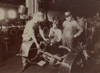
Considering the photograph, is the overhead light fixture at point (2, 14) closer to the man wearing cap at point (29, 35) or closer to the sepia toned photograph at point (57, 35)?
the sepia toned photograph at point (57, 35)

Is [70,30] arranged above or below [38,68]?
above

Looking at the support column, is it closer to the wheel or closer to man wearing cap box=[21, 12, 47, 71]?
man wearing cap box=[21, 12, 47, 71]

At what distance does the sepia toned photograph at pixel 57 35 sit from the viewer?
1.25 m

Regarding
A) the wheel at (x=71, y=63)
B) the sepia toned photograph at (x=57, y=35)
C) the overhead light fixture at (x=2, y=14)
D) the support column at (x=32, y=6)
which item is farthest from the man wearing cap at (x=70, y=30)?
the overhead light fixture at (x=2, y=14)

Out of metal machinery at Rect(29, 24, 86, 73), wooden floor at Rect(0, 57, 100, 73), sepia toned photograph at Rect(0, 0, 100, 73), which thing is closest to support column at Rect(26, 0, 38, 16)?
sepia toned photograph at Rect(0, 0, 100, 73)

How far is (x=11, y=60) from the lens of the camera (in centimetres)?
147

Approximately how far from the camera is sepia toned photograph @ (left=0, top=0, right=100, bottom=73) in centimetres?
125

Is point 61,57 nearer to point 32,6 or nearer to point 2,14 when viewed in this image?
point 32,6

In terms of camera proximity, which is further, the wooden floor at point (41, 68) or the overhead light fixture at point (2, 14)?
the overhead light fixture at point (2, 14)

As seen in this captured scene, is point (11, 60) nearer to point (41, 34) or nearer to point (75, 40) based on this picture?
point (41, 34)

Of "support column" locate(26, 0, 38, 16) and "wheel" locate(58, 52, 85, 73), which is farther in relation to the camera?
"support column" locate(26, 0, 38, 16)

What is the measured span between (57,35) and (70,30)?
0.37 feet

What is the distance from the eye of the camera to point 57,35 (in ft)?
4.30

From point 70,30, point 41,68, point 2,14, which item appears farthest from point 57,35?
point 2,14
